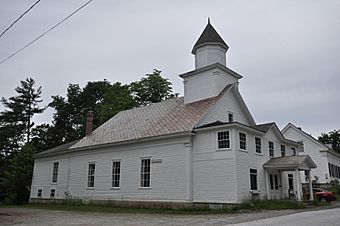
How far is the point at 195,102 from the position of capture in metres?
25.2

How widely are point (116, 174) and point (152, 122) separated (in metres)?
4.73

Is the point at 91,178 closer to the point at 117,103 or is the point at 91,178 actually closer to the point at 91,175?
the point at 91,175

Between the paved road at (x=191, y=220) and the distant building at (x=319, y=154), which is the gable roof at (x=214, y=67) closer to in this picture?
the paved road at (x=191, y=220)

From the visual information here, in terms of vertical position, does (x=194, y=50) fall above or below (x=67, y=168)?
above

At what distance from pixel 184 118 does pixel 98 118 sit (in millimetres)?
22713

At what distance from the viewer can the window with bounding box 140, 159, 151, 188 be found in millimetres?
22984

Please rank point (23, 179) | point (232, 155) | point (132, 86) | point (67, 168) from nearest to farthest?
point (232, 155)
point (67, 168)
point (23, 179)
point (132, 86)

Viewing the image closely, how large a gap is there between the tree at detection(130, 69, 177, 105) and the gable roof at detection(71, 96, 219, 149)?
9.27 metres

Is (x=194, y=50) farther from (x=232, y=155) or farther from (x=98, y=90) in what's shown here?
(x=98, y=90)

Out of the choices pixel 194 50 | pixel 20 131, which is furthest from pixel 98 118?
pixel 194 50

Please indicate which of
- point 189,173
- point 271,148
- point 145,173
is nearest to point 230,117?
point 271,148

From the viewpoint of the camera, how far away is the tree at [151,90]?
40.8m

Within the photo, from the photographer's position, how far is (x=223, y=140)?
66.4ft

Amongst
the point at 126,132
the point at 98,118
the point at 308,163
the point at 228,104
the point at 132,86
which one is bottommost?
the point at 308,163
